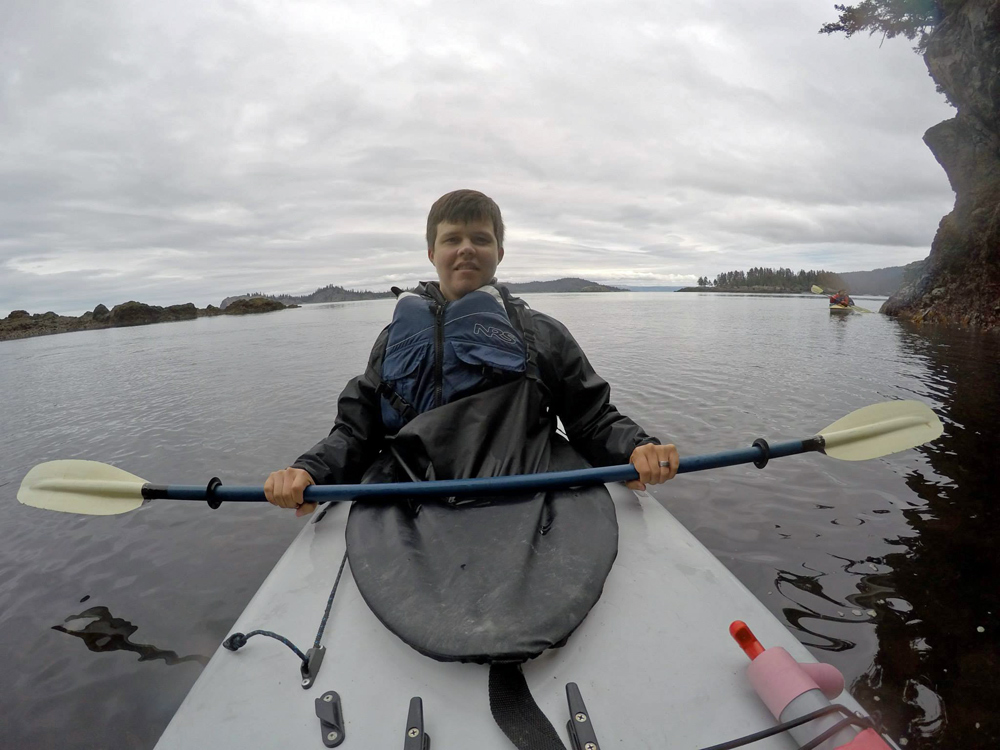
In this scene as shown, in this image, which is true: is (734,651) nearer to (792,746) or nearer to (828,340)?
(792,746)

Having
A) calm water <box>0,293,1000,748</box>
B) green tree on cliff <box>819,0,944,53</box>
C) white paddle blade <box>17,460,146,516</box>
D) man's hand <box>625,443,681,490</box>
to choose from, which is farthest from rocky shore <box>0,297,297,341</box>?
green tree on cliff <box>819,0,944,53</box>

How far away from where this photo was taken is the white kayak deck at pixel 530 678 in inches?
50.7

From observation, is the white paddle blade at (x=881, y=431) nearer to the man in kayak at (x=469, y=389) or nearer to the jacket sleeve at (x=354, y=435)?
the man in kayak at (x=469, y=389)

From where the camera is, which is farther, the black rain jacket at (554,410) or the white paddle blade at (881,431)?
the white paddle blade at (881,431)

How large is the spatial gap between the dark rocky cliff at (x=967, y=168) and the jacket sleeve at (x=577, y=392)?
72.7 feet

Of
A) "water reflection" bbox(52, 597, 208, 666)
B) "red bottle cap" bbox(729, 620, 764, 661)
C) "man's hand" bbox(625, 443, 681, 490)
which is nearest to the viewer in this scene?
"red bottle cap" bbox(729, 620, 764, 661)

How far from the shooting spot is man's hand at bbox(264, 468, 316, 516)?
225cm

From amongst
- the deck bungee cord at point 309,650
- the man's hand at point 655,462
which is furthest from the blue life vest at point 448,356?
the deck bungee cord at point 309,650

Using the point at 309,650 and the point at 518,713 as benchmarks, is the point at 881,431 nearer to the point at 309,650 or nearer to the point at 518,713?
the point at 518,713

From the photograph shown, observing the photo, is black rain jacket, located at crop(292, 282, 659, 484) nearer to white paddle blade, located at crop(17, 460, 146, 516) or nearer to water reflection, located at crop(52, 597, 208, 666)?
white paddle blade, located at crop(17, 460, 146, 516)

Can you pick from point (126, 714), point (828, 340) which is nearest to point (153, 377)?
point (126, 714)

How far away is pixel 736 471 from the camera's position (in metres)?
4.73

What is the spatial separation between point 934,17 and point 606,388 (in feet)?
98.8

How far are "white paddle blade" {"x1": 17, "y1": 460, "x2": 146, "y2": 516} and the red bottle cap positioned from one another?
3.22 m
